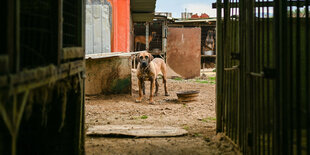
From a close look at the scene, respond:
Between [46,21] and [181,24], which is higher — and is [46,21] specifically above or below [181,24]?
below

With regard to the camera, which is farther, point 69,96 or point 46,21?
point 69,96

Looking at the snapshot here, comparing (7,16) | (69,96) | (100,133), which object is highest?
(7,16)

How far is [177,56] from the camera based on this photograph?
53.2 ft

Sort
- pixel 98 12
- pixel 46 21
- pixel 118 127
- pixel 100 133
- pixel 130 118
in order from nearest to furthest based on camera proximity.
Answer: pixel 46 21 → pixel 100 133 → pixel 118 127 → pixel 130 118 → pixel 98 12

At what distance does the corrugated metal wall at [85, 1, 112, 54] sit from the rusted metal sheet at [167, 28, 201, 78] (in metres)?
7.52

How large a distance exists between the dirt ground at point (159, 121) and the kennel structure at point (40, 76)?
1.06 metres

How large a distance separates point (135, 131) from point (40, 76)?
3267 mm

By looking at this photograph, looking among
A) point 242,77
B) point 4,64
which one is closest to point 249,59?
point 242,77

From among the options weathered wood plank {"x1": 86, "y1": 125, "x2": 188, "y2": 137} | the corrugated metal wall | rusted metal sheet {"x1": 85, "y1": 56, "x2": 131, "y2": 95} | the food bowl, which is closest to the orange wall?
the corrugated metal wall

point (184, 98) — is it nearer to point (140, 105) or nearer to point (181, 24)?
point (140, 105)

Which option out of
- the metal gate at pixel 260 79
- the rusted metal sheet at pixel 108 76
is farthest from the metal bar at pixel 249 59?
the rusted metal sheet at pixel 108 76

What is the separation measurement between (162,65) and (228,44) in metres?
6.35

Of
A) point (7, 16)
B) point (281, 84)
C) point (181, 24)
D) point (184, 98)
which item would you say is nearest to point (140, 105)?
point (184, 98)

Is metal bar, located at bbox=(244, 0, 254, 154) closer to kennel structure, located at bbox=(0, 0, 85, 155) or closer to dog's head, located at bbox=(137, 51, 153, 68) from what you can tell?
kennel structure, located at bbox=(0, 0, 85, 155)
